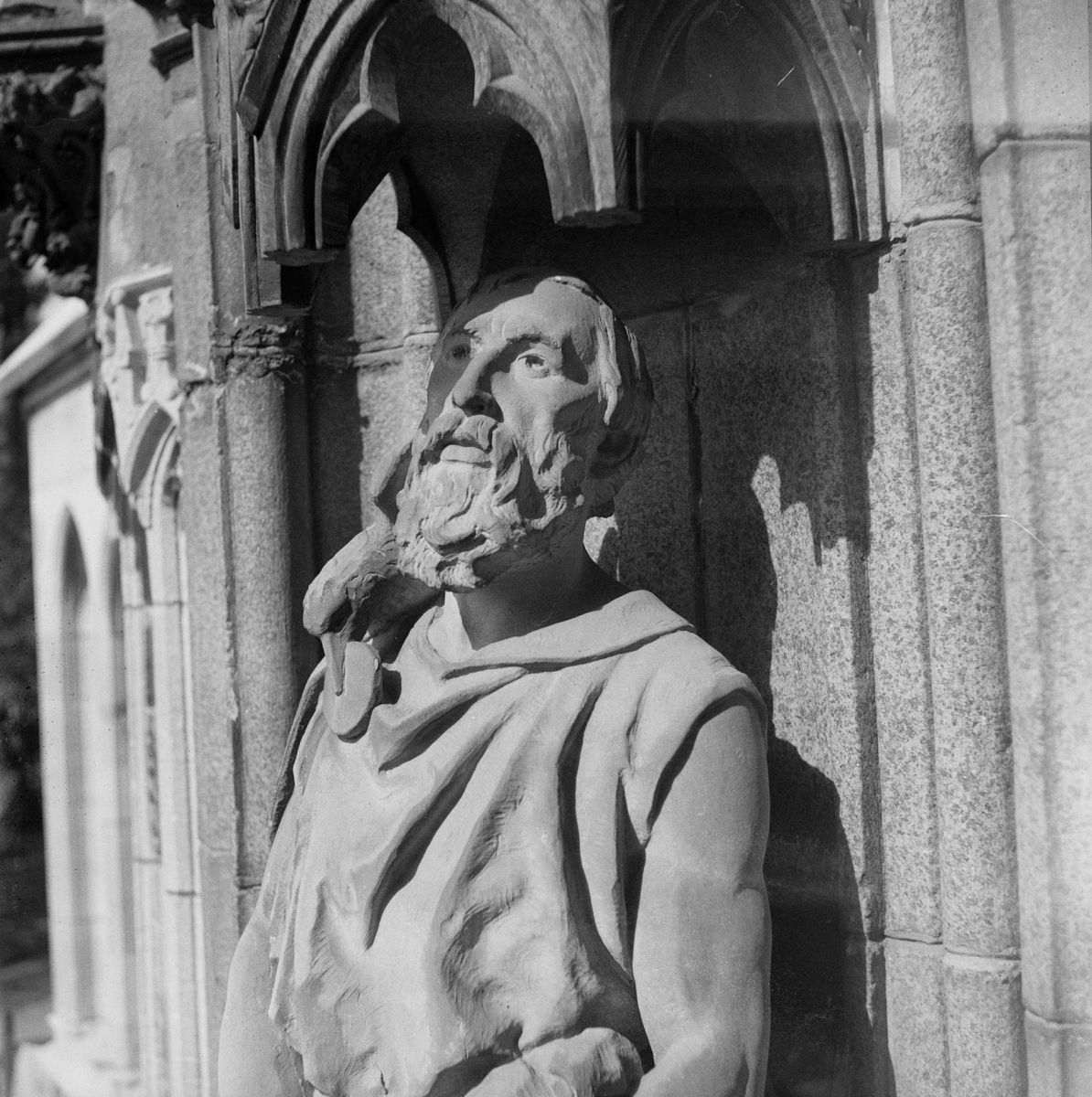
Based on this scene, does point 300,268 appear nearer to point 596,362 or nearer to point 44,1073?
point 596,362

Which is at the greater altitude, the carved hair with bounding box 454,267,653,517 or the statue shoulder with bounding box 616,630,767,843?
the carved hair with bounding box 454,267,653,517

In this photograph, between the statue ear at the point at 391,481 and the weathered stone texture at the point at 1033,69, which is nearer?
the weathered stone texture at the point at 1033,69

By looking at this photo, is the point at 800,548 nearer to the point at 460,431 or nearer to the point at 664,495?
the point at 664,495

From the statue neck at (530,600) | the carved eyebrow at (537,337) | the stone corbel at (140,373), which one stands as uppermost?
the stone corbel at (140,373)

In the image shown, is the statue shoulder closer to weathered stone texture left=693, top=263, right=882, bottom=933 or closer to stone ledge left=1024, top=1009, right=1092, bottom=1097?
weathered stone texture left=693, top=263, right=882, bottom=933

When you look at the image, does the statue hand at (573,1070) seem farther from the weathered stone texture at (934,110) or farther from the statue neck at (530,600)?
the weathered stone texture at (934,110)

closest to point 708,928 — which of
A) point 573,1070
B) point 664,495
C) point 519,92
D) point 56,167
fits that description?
point 573,1070

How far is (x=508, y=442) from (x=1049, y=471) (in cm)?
60

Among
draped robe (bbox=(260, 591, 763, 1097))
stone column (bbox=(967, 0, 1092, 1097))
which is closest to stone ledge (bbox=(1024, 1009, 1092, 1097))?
stone column (bbox=(967, 0, 1092, 1097))

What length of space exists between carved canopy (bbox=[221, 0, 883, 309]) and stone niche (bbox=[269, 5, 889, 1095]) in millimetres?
14

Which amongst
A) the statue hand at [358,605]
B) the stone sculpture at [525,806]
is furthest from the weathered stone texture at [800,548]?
the statue hand at [358,605]

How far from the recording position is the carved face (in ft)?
6.02

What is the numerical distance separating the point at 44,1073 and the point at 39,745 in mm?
1022

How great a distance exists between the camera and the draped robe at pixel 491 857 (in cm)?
177
